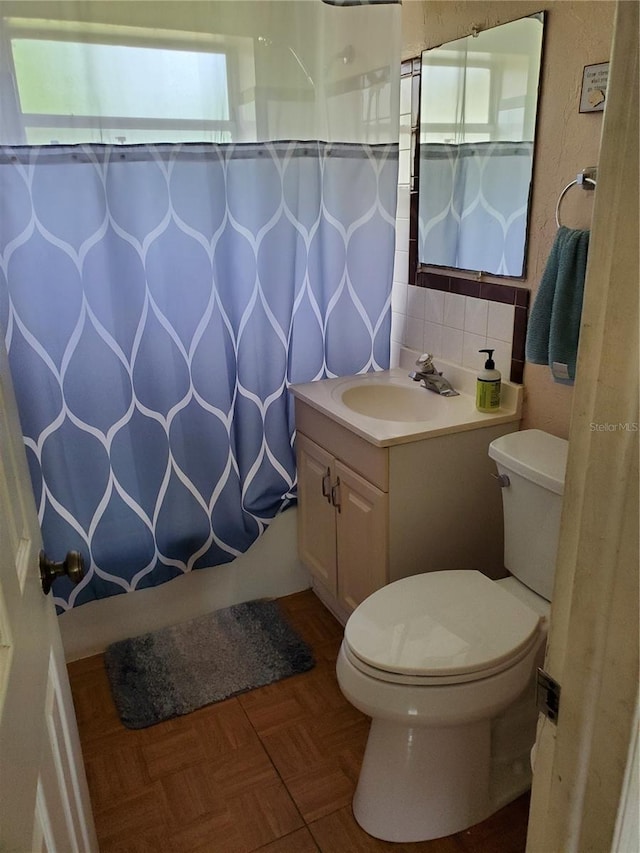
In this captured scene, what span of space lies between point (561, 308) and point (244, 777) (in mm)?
1457

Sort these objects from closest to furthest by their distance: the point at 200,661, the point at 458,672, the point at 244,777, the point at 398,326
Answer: the point at 458,672 → the point at 244,777 → the point at 200,661 → the point at 398,326

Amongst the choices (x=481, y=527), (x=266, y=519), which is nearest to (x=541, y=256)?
(x=481, y=527)

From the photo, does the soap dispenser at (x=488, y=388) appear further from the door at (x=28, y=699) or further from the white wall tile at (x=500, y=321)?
the door at (x=28, y=699)

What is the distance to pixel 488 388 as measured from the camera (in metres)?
1.99

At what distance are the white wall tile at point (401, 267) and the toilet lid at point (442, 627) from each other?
110cm

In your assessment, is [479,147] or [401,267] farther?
[401,267]

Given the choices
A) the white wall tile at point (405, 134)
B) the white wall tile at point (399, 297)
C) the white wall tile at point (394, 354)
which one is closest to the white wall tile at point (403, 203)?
the white wall tile at point (405, 134)

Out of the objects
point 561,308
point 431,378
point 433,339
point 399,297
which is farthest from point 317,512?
point 561,308

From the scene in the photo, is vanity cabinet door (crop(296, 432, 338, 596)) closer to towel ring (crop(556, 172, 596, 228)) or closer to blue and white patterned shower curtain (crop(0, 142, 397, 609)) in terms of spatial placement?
blue and white patterned shower curtain (crop(0, 142, 397, 609))

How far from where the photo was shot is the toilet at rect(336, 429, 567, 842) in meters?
1.46

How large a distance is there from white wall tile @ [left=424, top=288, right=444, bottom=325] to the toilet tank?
583 millimetres

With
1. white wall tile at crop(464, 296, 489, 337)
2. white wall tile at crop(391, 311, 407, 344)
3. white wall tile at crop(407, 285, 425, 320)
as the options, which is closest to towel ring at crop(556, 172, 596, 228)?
white wall tile at crop(464, 296, 489, 337)

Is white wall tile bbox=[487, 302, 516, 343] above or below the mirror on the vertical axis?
below

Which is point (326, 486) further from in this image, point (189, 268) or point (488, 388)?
point (189, 268)
